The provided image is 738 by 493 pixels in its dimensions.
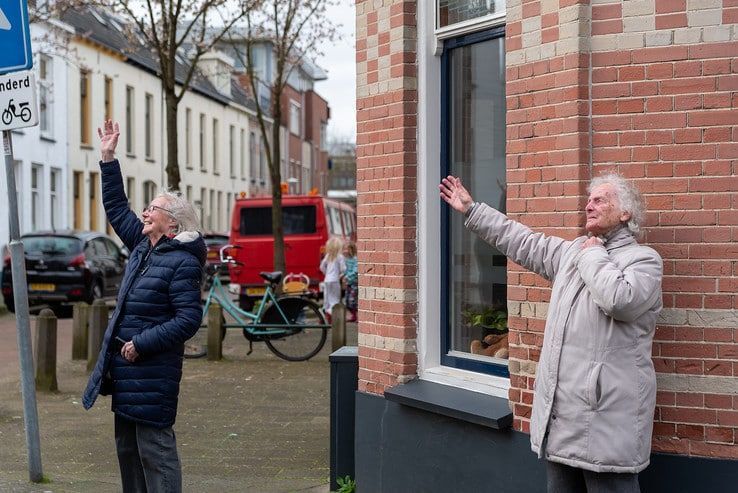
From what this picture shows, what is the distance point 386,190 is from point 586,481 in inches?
100

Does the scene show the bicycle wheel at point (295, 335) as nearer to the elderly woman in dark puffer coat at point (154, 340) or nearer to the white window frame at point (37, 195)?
the elderly woman in dark puffer coat at point (154, 340)

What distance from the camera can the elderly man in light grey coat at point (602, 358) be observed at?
14.6 ft

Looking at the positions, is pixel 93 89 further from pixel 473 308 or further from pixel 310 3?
pixel 473 308

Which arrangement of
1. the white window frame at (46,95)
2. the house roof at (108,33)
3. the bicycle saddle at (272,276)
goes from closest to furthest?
the bicycle saddle at (272,276) → the white window frame at (46,95) → the house roof at (108,33)

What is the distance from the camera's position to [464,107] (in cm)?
657

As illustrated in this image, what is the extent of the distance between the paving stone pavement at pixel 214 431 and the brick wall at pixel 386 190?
1.22 metres

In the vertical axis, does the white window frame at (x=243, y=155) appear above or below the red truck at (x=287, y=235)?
above

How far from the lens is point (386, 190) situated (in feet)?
22.0

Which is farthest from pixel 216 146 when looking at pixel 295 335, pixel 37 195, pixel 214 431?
pixel 214 431

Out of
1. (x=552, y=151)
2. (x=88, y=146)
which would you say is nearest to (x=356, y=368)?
(x=552, y=151)

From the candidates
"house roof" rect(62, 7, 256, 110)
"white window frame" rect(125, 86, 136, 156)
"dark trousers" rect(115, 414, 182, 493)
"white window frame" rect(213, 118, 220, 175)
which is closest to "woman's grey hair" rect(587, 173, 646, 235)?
"dark trousers" rect(115, 414, 182, 493)

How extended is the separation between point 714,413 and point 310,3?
18799 millimetres

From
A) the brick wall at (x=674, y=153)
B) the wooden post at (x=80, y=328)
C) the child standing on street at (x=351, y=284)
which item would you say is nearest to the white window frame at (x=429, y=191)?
the brick wall at (x=674, y=153)

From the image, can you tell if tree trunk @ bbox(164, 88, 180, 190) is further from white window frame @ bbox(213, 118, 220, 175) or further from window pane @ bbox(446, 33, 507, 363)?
white window frame @ bbox(213, 118, 220, 175)
